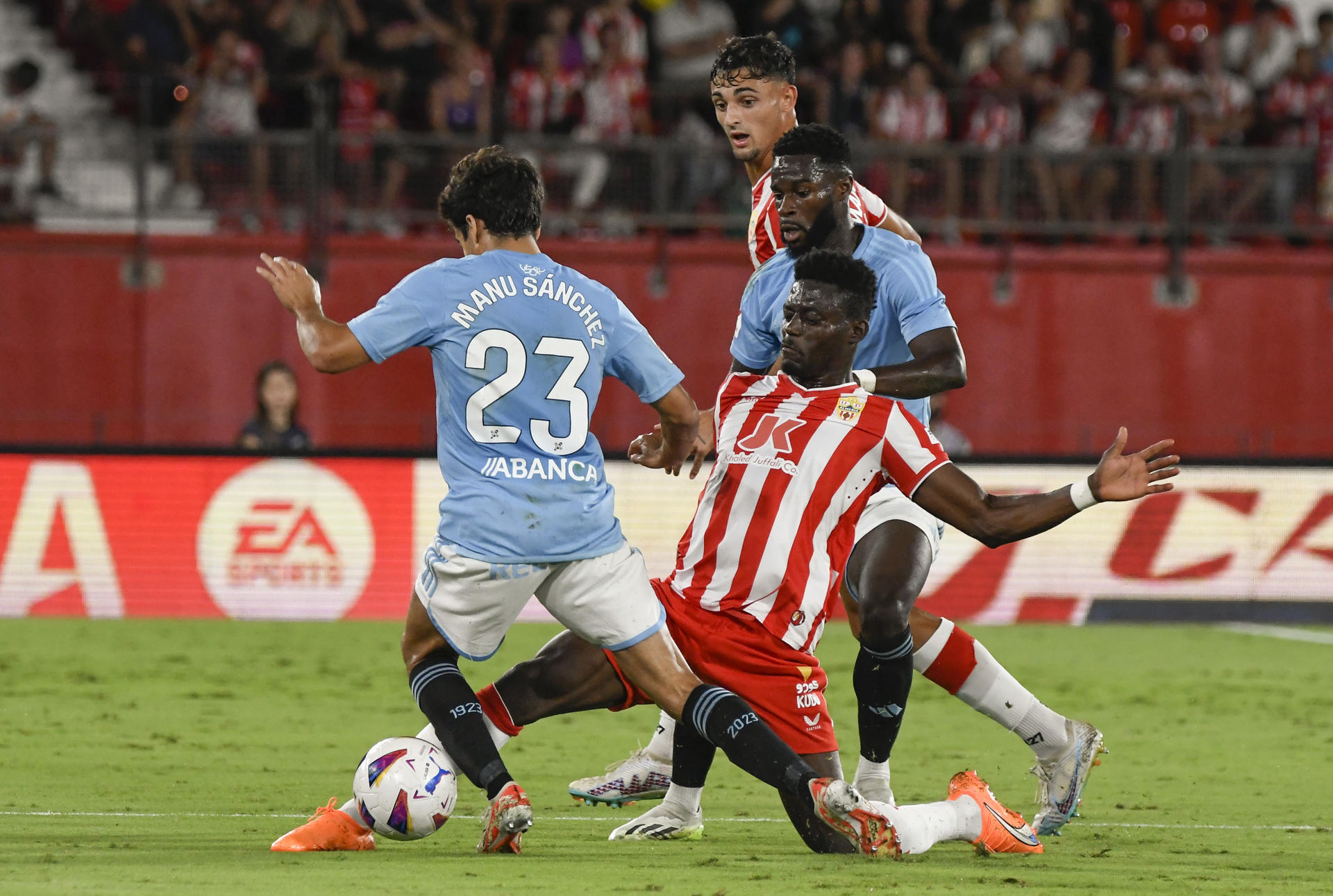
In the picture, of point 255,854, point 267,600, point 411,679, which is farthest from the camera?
point 267,600

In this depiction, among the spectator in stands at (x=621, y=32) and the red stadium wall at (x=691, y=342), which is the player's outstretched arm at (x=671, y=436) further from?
the spectator in stands at (x=621, y=32)

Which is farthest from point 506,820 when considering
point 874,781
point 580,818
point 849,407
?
point 849,407

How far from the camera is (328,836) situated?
539cm

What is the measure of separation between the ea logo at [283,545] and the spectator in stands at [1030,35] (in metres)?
7.80

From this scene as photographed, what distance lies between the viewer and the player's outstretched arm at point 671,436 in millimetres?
5695

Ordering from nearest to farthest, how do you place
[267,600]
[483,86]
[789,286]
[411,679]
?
[411,679] → [789,286] → [267,600] → [483,86]

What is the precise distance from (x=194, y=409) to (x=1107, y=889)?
12.1 metres

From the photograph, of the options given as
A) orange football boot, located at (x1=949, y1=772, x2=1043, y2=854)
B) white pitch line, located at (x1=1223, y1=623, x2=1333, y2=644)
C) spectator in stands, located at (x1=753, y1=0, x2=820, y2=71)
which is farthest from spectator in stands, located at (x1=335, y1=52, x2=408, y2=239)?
orange football boot, located at (x1=949, y1=772, x2=1043, y2=854)

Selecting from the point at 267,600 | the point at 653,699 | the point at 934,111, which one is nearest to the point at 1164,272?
the point at 934,111

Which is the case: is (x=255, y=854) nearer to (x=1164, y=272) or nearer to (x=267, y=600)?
(x=267, y=600)

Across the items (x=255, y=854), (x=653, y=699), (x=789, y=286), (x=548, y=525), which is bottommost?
(x=255, y=854)

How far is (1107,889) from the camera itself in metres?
4.91

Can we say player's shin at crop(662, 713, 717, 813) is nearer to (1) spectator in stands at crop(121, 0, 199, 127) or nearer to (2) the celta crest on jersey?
(2) the celta crest on jersey

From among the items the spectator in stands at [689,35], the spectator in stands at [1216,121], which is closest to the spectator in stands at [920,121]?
the spectator in stands at [689,35]
